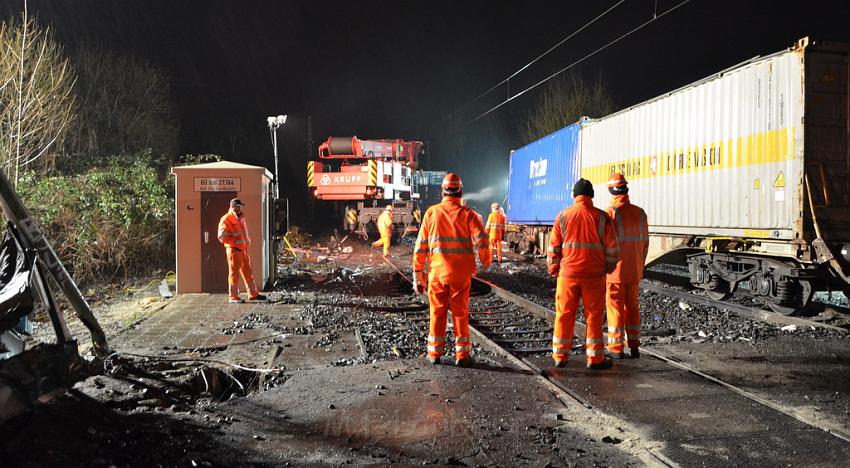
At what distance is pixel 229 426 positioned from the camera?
3705mm

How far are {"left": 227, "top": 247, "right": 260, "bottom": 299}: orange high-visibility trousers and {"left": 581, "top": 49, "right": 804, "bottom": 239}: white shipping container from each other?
755 cm

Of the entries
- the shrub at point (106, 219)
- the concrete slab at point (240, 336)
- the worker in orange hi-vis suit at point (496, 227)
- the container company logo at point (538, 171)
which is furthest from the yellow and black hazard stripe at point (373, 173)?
the concrete slab at point (240, 336)

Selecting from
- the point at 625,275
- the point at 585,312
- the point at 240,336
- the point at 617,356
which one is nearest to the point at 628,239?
the point at 625,275

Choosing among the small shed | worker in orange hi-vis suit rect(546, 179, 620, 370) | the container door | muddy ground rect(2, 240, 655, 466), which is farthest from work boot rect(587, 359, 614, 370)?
the small shed

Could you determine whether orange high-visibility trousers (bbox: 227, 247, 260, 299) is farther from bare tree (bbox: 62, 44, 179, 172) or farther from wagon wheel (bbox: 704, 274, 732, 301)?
bare tree (bbox: 62, 44, 179, 172)

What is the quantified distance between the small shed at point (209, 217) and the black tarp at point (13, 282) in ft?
19.6

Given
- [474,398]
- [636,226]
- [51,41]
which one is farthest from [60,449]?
[51,41]

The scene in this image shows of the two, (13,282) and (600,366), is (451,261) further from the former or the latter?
(13,282)

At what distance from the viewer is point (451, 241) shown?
5.11 m

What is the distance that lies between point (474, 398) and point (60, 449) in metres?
2.73

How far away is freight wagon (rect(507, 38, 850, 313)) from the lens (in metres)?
7.27

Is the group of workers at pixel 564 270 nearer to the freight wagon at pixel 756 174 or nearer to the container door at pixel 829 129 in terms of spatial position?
the freight wagon at pixel 756 174

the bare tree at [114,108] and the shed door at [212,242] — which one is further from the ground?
the bare tree at [114,108]

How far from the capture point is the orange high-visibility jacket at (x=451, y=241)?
16.6 feet
